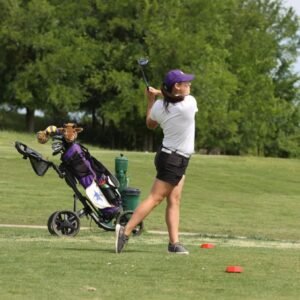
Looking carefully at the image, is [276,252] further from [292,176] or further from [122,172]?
[292,176]

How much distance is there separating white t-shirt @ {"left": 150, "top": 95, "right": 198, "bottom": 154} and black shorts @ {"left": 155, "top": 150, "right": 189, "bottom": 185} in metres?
0.09

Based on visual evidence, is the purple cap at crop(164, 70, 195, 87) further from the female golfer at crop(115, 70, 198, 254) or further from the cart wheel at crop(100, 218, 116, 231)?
the cart wheel at crop(100, 218, 116, 231)

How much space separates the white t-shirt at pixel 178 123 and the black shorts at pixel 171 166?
91 mm

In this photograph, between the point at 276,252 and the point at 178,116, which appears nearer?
the point at 178,116

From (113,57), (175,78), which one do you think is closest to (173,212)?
(175,78)

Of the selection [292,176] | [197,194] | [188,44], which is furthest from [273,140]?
[197,194]

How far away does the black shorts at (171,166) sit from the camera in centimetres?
823

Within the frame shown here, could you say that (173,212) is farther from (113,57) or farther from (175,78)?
(113,57)

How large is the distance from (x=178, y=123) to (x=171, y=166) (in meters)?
0.45

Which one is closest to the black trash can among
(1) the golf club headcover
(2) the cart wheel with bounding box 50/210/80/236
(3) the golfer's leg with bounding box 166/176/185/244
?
(2) the cart wheel with bounding box 50/210/80/236

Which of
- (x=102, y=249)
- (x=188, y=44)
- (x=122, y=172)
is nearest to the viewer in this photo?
(x=102, y=249)

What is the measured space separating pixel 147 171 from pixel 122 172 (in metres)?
17.8

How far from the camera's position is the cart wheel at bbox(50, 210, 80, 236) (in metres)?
A: 11.5

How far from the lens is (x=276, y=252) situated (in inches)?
354
